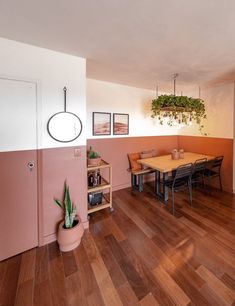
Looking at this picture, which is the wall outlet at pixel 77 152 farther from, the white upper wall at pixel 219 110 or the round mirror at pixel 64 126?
the white upper wall at pixel 219 110

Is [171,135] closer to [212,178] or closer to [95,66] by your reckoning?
[212,178]

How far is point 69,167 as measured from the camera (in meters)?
2.05

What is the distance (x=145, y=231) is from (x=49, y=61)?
8.16 feet

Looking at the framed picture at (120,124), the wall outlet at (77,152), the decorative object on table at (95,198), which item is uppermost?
the framed picture at (120,124)

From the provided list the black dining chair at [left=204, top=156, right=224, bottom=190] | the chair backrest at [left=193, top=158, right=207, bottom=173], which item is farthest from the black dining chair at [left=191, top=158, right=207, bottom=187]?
the black dining chair at [left=204, top=156, right=224, bottom=190]

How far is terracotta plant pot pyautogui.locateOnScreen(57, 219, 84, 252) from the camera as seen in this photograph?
1.77 m

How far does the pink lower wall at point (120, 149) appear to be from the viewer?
330cm

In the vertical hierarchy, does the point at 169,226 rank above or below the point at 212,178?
below

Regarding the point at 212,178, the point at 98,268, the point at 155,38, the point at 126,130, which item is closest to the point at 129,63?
the point at 155,38

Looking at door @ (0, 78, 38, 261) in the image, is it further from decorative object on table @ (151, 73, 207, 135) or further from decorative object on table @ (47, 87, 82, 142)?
decorative object on table @ (151, 73, 207, 135)

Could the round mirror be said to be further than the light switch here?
No

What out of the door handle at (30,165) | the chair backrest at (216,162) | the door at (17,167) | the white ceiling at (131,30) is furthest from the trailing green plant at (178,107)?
the door handle at (30,165)

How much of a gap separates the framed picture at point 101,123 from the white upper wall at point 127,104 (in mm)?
84

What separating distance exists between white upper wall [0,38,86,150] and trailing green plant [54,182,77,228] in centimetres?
63
